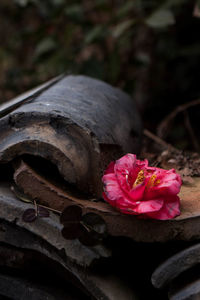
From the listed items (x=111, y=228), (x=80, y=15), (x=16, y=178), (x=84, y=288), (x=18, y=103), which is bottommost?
(x=84, y=288)

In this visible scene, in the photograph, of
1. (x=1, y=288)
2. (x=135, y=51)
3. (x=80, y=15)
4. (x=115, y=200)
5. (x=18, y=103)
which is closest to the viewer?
(x=115, y=200)

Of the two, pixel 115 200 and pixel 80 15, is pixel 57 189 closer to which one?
pixel 115 200

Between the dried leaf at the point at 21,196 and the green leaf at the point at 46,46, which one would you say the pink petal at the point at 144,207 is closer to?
the dried leaf at the point at 21,196

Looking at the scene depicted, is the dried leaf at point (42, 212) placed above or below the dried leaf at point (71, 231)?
above

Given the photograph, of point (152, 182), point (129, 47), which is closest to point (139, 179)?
point (152, 182)

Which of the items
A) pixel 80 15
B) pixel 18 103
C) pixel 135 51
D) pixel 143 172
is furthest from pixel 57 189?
pixel 135 51

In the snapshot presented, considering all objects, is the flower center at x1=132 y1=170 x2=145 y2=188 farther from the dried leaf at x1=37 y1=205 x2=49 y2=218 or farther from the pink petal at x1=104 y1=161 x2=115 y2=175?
the dried leaf at x1=37 y1=205 x2=49 y2=218

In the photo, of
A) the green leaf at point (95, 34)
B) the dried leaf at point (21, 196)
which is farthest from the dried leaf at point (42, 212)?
the green leaf at point (95, 34)
